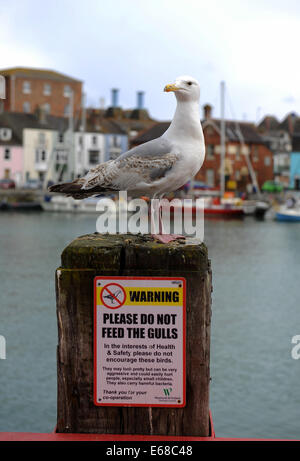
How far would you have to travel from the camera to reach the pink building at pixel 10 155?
86.1m

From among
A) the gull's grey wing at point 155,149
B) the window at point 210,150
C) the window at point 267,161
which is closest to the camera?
the gull's grey wing at point 155,149

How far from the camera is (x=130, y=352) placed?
136 inches

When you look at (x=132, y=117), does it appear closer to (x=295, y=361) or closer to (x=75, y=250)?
(x=295, y=361)

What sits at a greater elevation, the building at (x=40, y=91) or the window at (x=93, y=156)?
the building at (x=40, y=91)

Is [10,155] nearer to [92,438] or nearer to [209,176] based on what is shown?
[209,176]

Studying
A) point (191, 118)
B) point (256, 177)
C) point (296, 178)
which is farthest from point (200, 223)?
point (296, 178)

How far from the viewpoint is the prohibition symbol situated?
11.1ft

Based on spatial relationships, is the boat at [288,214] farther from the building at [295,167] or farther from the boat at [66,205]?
the building at [295,167]

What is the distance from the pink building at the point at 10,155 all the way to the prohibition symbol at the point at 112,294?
84.1 meters

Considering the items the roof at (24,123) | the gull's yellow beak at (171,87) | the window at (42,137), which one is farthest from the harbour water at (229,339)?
the roof at (24,123)

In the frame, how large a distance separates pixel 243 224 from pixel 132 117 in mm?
48172

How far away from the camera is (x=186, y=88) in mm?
3928

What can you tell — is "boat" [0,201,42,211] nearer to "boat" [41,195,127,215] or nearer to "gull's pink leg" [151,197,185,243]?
"boat" [41,195,127,215]

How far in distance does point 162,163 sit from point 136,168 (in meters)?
0.18
